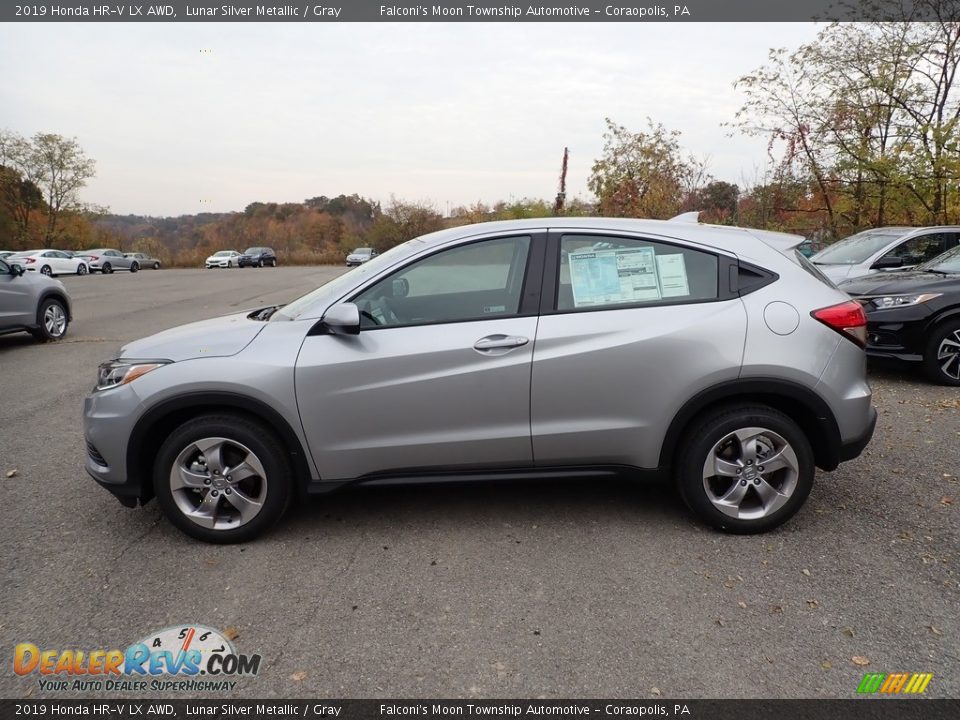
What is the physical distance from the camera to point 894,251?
30.3ft


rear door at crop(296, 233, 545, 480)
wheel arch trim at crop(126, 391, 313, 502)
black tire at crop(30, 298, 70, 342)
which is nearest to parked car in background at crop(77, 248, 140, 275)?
black tire at crop(30, 298, 70, 342)

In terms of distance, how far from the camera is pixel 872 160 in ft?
45.3

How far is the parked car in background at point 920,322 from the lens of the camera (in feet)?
21.9

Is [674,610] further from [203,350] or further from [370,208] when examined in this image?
[370,208]

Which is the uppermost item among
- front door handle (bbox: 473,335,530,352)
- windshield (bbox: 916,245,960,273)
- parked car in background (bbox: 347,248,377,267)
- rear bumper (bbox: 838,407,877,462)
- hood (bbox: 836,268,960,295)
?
parked car in background (bbox: 347,248,377,267)

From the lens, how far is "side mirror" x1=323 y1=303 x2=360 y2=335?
3.29 metres

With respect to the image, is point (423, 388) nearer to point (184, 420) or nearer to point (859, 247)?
point (184, 420)

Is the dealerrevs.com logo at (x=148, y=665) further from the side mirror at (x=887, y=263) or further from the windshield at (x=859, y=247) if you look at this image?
the windshield at (x=859, y=247)

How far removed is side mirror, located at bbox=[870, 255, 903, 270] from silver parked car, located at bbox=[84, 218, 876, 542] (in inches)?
257

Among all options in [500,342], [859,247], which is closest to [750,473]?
[500,342]

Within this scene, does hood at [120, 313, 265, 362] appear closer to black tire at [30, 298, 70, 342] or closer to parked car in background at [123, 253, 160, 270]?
black tire at [30, 298, 70, 342]

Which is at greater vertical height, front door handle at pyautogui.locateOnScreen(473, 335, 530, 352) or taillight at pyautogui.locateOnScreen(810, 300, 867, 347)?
taillight at pyautogui.locateOnScreen(810, 300, 867, 347)
